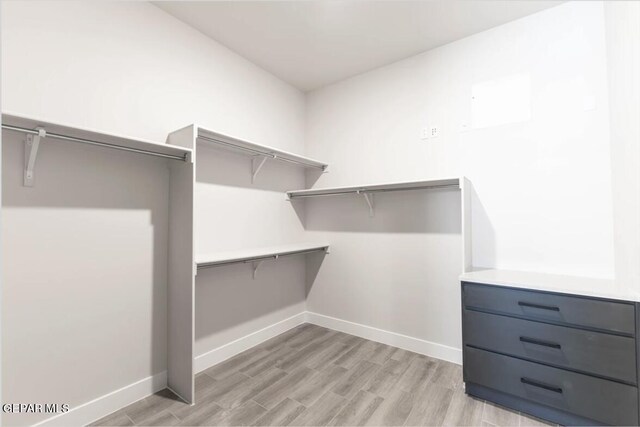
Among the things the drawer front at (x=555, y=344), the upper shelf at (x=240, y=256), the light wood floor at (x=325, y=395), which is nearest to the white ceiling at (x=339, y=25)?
the upper shelf at (x=240, y=256)

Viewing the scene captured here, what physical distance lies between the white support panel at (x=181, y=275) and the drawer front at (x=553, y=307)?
1.80 metres

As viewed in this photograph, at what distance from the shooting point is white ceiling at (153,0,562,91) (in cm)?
194

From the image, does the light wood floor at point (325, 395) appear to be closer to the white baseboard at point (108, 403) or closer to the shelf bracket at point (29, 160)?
the white baseboard at point (108, 403)

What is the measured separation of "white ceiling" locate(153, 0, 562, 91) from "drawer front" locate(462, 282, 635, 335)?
76.3 inches

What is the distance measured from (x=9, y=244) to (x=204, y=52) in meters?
1.79

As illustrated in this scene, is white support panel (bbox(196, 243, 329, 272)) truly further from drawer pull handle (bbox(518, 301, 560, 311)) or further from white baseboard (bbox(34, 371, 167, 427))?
drawer pull handle (bbox(518, 301, 560, 311))

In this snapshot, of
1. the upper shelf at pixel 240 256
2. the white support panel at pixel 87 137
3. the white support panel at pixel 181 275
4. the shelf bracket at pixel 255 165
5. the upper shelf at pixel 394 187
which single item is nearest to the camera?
the white support panel at pixel 87 137

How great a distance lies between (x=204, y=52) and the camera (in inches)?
88.0

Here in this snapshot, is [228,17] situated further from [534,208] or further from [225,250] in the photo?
[534,208]

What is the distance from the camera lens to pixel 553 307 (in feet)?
5.10

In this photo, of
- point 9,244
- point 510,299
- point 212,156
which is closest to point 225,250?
point 212,156

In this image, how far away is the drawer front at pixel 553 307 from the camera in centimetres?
140

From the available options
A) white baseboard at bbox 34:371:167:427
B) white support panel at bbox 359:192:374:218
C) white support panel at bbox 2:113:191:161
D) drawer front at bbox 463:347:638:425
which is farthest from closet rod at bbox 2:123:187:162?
drawer front at bbox 463:347:638:425

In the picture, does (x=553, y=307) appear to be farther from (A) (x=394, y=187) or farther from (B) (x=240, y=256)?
(B) (x=240, y=256)
